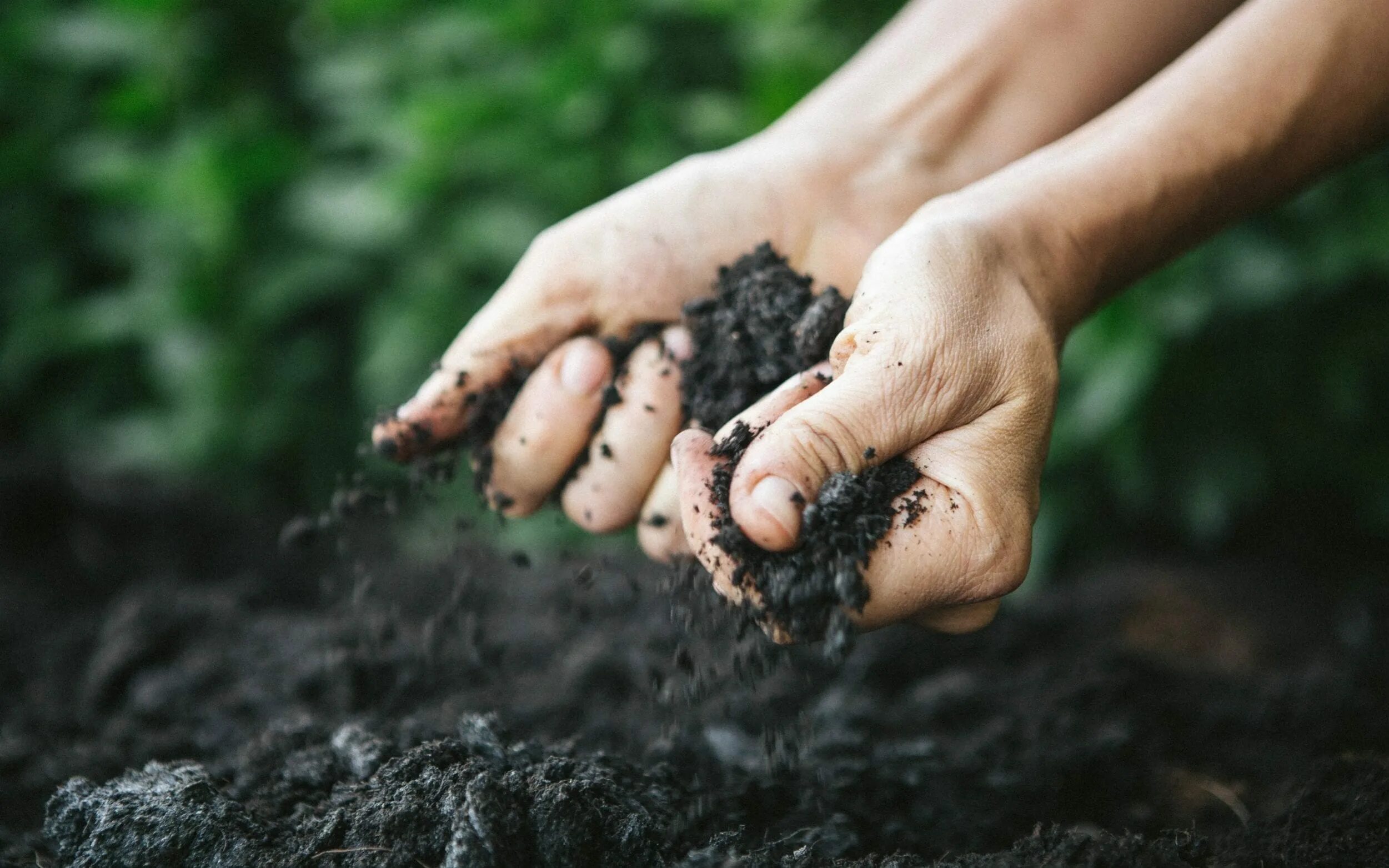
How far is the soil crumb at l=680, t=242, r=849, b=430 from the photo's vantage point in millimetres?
1339

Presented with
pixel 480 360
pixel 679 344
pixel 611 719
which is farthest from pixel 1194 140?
pixel 611 719

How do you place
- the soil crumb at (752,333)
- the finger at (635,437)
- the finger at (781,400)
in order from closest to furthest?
the finger at (781,400), the soil crumb at (752,333), the finger at (635,437)

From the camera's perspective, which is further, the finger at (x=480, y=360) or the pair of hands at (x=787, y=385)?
the finger at (x=480, y=360)

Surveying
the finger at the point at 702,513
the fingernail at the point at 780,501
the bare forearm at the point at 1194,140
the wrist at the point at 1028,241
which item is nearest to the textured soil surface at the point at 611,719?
the finger at the point at 702,513

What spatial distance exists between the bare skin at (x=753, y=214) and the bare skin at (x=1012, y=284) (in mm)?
323

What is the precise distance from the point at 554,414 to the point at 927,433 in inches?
23.4

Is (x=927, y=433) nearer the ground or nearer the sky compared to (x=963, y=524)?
nearer the sky

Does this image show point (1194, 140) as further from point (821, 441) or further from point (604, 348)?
point (604, 348)

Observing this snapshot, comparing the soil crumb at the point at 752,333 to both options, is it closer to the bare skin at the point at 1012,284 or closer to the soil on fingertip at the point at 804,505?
the soil on fingertip at the point at 804,505

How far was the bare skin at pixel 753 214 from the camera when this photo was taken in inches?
59.7

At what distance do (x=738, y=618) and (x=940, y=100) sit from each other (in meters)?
1.09

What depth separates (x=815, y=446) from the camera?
1.10 meters

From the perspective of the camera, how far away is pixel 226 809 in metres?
1.14

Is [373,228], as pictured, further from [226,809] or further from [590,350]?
[226,809]
